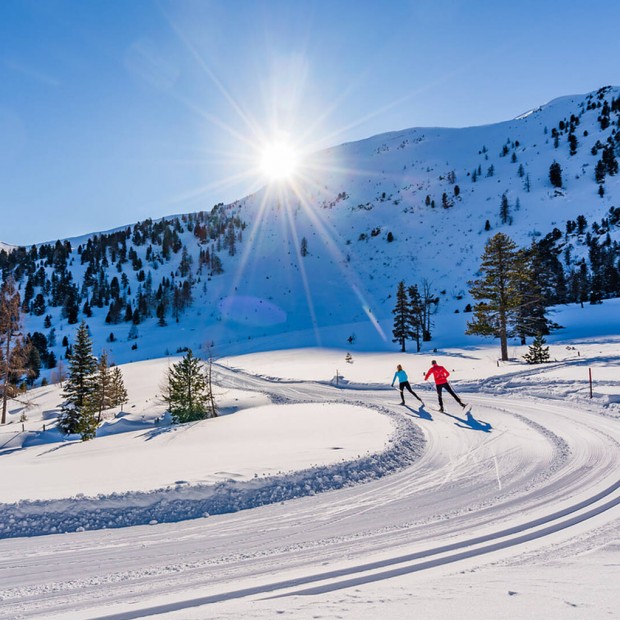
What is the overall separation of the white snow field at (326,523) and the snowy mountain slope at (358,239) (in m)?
43.4

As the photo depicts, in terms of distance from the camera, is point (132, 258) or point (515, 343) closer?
point (515, 343)

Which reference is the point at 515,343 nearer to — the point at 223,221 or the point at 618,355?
the point at 618,355

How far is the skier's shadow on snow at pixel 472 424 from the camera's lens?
11.3 meters

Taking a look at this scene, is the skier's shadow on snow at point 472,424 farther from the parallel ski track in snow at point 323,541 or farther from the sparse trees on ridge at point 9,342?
the sparse trees on ridge at point 9,342

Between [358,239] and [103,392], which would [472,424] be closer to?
[103,392]

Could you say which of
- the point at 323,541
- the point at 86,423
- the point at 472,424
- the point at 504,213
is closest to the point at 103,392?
the point at 86,423

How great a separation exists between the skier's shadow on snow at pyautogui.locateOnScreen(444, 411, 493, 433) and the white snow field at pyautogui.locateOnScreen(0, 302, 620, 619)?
0.15 m

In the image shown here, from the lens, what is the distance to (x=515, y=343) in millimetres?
41156

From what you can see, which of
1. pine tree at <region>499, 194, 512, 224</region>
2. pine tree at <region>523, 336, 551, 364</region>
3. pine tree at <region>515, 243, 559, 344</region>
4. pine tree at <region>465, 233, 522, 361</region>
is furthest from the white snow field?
pine tree at <region>499, 194, 512, 224</region>

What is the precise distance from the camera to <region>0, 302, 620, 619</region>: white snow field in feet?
12.2

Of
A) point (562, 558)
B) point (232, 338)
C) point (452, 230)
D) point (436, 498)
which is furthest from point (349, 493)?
point (452, 230)

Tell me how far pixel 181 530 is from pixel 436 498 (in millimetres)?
4078

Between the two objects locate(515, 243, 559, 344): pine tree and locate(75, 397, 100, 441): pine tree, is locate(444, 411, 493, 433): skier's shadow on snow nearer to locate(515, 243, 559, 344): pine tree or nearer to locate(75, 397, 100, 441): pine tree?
locate(515, 243, 559, 344): pine tree

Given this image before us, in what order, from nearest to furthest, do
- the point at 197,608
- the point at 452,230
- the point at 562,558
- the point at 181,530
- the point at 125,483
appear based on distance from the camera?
the point at 197,608, the point at 562,558, the point at 181,530, the point at 125,483, the point at 452,230
